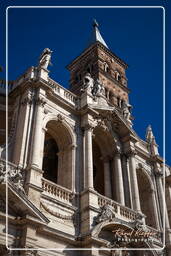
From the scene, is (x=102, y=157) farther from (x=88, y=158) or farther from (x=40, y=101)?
(x=40, y=101)

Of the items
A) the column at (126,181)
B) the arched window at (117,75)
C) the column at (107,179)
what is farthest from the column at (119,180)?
the arched window at (117,75)

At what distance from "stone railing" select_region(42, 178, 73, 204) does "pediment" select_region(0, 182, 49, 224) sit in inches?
81.9

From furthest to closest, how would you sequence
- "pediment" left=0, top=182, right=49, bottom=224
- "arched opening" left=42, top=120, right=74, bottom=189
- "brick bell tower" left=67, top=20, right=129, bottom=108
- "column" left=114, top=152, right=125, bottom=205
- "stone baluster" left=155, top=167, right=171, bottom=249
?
"brick bell tower" left=67, top=20, right=129, bottom=108
"stone baluster" left=155, top=167, right=171, bottom=249
"column" left=114, top=152, right=125, bottom=205
"arched opening" left=42, top=120, right=74, bottom=189
"pediment" left=0, top=182, right=49, bottom=224

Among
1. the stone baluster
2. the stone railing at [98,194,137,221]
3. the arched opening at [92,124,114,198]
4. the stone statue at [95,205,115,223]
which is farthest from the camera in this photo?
the arched opening at [92,124,114,198]

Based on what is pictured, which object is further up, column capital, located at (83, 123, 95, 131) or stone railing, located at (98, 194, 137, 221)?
column capital, located at (83, 123, 95, 131)

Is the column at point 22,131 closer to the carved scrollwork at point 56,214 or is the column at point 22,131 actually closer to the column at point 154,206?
the carved scrollwork at point 56,214

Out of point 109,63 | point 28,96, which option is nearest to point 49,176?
point 28,96

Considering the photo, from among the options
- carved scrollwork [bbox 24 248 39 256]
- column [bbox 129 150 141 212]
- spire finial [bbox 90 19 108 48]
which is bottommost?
carved scrollwork [bbox 24 248 39 256]

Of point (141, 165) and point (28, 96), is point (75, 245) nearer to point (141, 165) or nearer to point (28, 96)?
point (28, 96)

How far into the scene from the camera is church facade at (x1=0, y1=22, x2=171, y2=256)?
13625 mm

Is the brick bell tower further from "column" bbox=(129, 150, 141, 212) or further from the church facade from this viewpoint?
"column" bbox=(129, 150, 141, 212)

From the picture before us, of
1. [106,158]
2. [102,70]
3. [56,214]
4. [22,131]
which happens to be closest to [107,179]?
[106,158]

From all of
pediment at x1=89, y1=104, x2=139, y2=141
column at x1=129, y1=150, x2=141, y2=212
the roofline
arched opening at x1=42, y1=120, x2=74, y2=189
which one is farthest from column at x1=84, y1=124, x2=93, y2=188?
the roofline

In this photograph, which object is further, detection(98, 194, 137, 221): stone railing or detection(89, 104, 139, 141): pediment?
detection(89, 104, 139, 141): pediment
